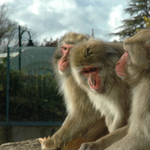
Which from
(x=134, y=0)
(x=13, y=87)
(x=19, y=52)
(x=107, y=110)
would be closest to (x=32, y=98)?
(x=13, y=87)

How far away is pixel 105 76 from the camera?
3.24 metres

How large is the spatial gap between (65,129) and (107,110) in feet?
2.70

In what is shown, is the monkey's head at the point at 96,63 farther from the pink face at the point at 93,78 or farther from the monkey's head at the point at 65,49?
the monkey's head at the point at 65,49

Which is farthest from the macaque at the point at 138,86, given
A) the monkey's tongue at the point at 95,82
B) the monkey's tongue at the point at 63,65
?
the monkey's tongue at the point at 63,65

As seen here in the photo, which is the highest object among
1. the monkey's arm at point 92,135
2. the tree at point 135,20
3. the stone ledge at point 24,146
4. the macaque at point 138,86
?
the tree at point 135,20

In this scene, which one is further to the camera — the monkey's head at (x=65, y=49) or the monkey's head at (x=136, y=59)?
the monkey's head at (x=65, y=49)

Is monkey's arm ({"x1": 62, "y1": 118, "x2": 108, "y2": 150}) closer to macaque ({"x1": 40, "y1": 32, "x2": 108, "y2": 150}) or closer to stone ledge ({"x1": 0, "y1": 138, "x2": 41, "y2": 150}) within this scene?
macaque ({"x1": 40, "y1": 32, "x2": 108, "y2": 150})

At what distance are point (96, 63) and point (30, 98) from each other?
6.15 metres

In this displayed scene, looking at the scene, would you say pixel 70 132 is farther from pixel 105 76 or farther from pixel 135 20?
pixel 135 20

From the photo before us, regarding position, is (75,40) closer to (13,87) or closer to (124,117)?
(124,117)

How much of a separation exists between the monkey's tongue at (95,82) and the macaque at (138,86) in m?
0.41

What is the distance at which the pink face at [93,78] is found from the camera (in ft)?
10.5

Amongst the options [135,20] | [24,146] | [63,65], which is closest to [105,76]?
[63,65]

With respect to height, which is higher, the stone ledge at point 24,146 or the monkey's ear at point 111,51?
the monkey's ear at point 111,51
